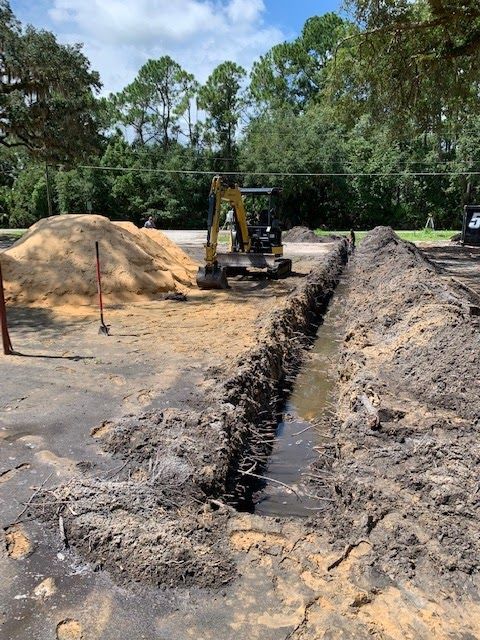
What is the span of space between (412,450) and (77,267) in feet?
35.6

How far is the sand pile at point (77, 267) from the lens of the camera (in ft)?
43.9

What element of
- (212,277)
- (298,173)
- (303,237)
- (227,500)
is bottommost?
(227,500)

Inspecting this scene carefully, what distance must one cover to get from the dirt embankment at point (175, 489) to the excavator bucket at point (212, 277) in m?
7.55

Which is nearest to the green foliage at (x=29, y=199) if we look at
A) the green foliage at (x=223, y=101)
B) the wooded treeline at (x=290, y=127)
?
the wooded treeline at (x=290, y=127)

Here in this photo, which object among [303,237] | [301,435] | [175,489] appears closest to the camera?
[175,489]

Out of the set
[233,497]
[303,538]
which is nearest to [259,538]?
[303,538]

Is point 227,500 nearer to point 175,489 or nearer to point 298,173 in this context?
point 175,489

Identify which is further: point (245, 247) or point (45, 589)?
point (245, 247)

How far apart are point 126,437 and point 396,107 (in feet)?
55.7

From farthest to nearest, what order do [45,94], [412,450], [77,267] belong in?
[45,94], [77,267], [412,450]

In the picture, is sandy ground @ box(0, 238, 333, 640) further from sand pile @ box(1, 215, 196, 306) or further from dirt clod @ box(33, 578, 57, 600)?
sand pile @ box(1, 215, 196, 306)

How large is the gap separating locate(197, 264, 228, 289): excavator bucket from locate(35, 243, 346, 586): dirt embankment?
7.55m

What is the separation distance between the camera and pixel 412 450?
508cm

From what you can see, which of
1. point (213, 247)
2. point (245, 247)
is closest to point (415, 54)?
point (245, 247)
